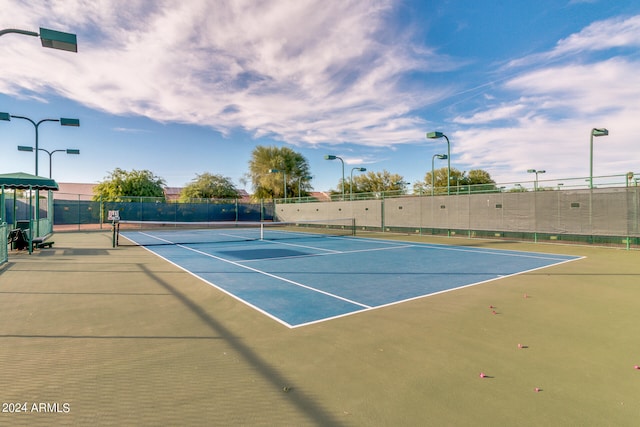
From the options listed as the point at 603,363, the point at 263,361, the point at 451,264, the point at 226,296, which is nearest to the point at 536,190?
the point at 451,264

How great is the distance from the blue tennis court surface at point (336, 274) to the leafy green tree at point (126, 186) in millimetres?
32725

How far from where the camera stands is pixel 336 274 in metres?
9.56

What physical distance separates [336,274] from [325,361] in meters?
5.52

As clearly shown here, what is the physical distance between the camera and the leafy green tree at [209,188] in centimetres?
5622

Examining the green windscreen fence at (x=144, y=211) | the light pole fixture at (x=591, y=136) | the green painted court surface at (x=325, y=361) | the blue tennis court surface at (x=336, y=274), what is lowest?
the green painted court surface at (x=325, y=361)

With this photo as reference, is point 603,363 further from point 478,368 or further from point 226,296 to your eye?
point 226,296

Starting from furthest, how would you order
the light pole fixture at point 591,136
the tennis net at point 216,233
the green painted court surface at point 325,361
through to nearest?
the tennis net at point 216,233
the light pole fixture at point 591,136
the green painted court surface at point 325,361

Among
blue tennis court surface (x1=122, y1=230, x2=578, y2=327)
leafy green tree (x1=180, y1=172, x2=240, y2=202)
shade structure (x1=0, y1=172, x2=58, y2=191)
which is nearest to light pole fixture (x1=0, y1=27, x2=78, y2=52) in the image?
blue tennis court surface (x1=122, y1=230, x2=578, y2=327)

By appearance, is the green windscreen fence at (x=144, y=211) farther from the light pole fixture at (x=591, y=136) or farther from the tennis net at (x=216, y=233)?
the light pole fixture at (x=591, y=136)

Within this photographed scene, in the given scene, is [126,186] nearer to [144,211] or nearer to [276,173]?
[144,211]

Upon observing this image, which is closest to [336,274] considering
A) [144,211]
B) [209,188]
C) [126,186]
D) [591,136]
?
[591,136]

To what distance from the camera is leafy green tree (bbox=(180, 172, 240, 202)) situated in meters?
56.2

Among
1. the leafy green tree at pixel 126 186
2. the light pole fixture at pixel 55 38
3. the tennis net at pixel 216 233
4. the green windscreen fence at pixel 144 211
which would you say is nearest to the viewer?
the light pole fixture at pixel 55 38

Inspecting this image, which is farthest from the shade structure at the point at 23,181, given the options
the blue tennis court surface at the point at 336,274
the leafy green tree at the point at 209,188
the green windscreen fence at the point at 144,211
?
the leafy green tree at the point at 209,188
